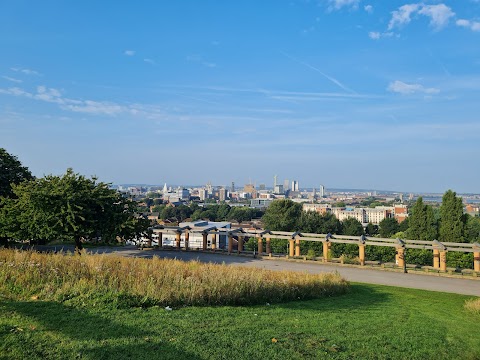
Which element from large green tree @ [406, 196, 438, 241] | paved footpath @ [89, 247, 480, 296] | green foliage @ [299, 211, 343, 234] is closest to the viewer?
paved footpath @ [89, 247, 480, 296]

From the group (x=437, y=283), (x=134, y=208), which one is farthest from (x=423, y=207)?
(x=134, y=208)

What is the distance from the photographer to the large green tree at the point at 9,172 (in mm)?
23578

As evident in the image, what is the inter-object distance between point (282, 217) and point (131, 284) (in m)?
42.4

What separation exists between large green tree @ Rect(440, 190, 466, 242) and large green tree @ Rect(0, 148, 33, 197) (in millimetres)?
35715

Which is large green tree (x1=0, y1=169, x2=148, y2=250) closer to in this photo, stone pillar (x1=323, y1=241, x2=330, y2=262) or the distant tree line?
stone pillar (x1=323, y1=241, x2=330, y2=262)

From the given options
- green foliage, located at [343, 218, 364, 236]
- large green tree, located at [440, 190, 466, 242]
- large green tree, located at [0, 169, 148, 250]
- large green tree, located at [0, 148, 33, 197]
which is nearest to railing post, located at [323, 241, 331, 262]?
large green tree, located at [0, 169, 148, 250]

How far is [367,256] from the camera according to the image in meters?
26.8

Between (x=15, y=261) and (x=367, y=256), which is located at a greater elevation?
(x=15, y=261)

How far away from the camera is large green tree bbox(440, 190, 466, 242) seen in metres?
36.7

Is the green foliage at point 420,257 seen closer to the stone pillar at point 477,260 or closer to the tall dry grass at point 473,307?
the stone pillar at point 477,260

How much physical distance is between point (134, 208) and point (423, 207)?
110 feet

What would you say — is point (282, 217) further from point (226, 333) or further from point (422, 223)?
point (226, 333)

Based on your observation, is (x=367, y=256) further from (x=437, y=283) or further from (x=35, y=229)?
(x=35, y=229)

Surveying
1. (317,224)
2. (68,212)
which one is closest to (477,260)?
(68,212)
